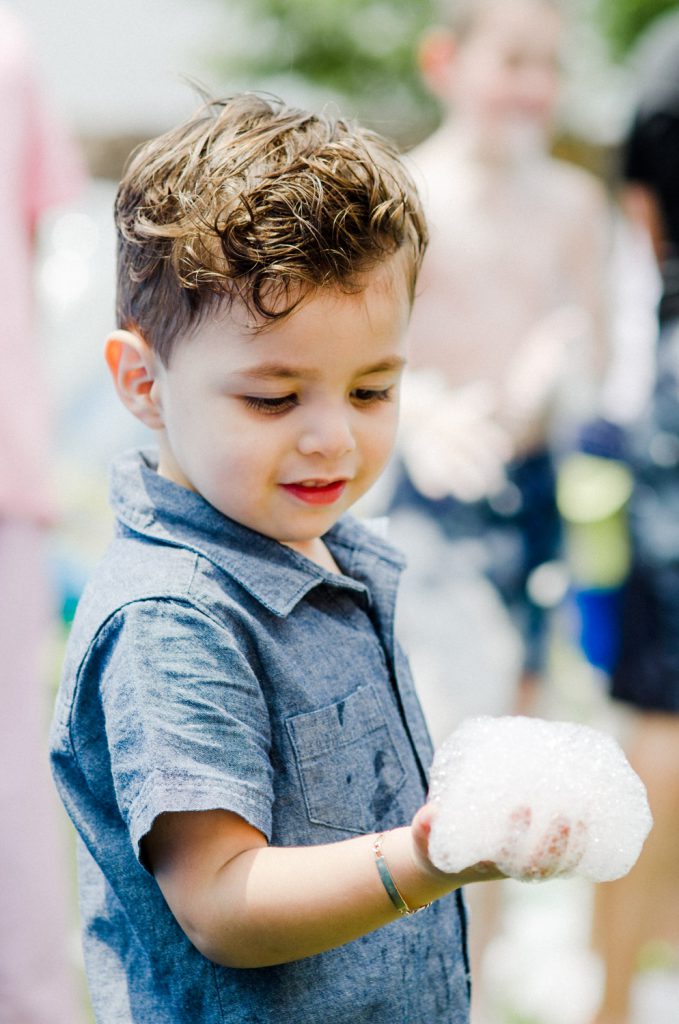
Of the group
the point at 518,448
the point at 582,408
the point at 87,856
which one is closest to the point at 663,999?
the point at 518,448

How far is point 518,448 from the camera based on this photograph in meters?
2.72

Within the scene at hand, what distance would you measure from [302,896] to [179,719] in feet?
0.56

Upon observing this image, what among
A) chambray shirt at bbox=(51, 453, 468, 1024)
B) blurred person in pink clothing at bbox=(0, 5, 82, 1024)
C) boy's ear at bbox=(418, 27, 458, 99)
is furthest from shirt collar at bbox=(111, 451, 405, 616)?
boy's ear at bbox=(418, 27, 458, 99)

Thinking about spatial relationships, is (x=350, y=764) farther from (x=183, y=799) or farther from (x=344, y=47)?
(x=344, y=47)

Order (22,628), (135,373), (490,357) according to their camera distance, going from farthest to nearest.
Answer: (490,357), (22,628), (135,373)

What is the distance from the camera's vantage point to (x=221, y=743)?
97 cm

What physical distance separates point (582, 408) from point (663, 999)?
143 centimetres

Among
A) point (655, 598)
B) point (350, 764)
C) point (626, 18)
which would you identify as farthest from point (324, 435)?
point (626, 18)

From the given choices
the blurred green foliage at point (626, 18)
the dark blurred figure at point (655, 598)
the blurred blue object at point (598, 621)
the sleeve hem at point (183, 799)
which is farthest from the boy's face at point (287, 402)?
the blurred green foliage at point (626, 18)

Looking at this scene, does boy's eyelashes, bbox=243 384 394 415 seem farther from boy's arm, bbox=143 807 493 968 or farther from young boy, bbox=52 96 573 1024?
boy's arm, bbox=143 807 493 968

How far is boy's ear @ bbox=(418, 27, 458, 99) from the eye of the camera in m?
2.95

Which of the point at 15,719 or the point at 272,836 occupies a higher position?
the point at 272,836

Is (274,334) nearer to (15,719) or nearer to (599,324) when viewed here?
(15,719)

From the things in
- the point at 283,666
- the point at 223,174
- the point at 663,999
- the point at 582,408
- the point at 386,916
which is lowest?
the point at 663,999
